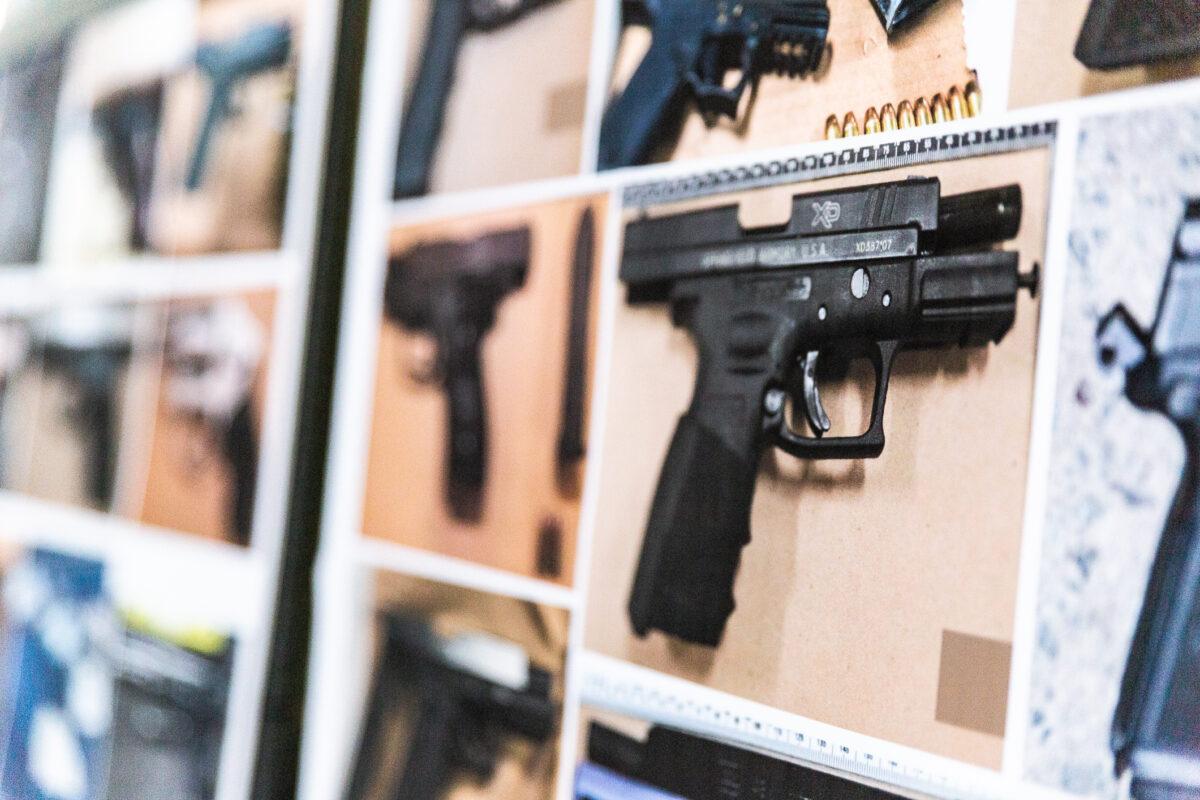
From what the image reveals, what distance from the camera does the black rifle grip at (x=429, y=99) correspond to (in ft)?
3.47

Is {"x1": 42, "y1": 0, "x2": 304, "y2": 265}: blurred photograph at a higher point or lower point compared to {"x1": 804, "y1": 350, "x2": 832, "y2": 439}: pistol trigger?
higher

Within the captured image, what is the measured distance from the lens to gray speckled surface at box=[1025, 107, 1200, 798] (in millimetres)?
586

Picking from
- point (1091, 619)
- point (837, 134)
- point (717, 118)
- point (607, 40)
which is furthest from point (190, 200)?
point (1091, 619)

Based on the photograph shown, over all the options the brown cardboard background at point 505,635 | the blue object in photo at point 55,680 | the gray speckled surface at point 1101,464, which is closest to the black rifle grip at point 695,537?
the brown cardboard background at point 505,635

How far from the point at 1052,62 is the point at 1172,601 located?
13.6 inches

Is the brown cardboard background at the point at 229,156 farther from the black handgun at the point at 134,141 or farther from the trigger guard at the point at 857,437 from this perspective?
the trigger guard at the point at 857,437

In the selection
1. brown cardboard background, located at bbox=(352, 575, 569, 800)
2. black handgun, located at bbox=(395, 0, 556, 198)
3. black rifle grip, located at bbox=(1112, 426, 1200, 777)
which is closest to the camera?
black rifle grip, located at bbox=(1112, 426, 1200, 777)

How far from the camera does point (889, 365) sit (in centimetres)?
69

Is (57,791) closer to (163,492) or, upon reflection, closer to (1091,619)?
(163,492)

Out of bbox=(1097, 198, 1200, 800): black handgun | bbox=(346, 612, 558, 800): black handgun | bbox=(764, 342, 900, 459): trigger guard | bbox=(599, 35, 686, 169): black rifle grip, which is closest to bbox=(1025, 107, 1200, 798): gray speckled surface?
bbox=(1097, 198, 1200, 800): black handgun

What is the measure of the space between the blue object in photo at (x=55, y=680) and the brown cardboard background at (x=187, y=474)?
0.16 meters

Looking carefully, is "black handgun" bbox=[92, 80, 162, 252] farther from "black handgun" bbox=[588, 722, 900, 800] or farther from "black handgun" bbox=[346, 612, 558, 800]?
"black handgun" bbox=[588, 722, 900, 800]

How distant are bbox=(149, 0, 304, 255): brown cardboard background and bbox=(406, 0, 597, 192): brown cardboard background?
0.22 m

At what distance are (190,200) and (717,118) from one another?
81cm
